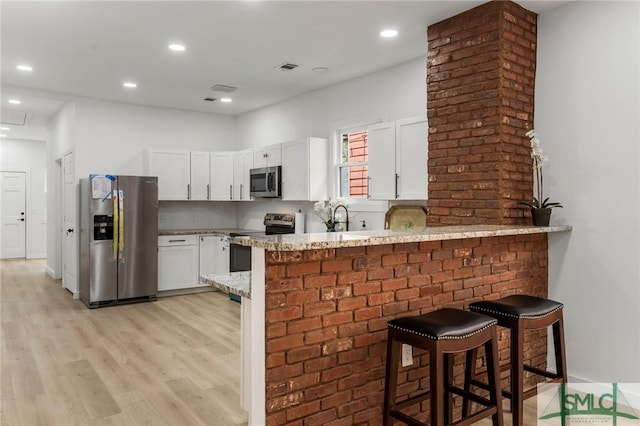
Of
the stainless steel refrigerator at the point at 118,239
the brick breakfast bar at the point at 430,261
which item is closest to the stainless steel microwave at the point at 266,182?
the stainless steel refrigerator at the point at 118,239

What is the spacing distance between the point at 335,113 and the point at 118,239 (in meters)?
3.15

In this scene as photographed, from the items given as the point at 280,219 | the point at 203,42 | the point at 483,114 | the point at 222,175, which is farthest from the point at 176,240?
the point at 483,114

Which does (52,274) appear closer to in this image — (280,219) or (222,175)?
(222,175)

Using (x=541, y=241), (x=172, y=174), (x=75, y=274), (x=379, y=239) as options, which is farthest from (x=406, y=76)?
(x=75, y=274)

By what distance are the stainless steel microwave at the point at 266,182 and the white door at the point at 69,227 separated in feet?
8.00

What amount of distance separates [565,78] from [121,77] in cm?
447

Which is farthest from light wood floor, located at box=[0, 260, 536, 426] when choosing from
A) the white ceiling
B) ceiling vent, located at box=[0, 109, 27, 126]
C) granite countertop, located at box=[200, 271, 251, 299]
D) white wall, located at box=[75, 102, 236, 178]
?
ceiling vent, located at box=[0, 109, 27, 126]

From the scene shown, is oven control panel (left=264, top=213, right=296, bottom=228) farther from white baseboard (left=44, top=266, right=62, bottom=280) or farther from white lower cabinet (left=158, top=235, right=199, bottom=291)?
white baseboard (left=44, top=266, right=62, bottom=280)

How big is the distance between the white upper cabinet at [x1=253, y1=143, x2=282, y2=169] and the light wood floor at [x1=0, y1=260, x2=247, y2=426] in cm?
191

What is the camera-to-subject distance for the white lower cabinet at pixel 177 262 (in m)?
6.30

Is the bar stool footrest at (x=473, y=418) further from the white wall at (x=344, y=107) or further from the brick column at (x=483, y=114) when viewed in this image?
the white wall at (x=344, y=107)

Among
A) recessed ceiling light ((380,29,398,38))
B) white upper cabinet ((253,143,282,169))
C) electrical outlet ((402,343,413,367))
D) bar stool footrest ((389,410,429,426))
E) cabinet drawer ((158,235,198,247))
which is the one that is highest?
recessed ceiling light ((380,29,398,38))

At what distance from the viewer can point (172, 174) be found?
658 centimetres

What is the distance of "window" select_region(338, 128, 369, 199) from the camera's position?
16.9 feet
